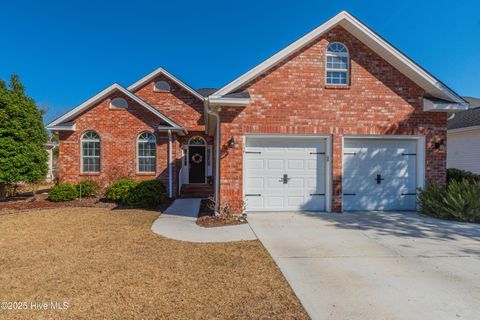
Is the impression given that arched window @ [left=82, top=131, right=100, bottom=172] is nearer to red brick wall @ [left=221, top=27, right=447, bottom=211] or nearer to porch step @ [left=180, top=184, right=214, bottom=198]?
porch step @ [left=180, top=184, right=214, bottom=198]

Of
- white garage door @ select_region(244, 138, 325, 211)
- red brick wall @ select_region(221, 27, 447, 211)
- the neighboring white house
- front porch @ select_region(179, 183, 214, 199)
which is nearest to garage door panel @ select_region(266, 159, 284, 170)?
white garage door @ select_region(244, 138, 325, 211)

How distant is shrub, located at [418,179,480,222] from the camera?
7352mm

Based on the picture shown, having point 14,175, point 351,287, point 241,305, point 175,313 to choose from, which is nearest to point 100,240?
point 175,313

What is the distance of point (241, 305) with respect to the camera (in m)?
3.12

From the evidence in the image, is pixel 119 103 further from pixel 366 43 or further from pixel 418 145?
pixel 418 145

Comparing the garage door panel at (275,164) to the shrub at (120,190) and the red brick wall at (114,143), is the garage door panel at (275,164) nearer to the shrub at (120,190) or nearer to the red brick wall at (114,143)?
the shrub at (120,190)

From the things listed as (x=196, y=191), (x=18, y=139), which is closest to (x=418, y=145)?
(x=196, y=191)

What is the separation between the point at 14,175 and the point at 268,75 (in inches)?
448

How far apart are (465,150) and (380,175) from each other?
9465mm

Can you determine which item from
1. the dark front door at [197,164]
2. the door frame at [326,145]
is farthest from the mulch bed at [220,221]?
the dark front door at [197,164]

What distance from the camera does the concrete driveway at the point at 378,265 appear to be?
10.1ft

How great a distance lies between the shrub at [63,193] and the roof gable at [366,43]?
27.6ft

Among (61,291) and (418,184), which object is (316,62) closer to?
(418,184)

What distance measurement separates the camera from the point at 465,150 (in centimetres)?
1406
